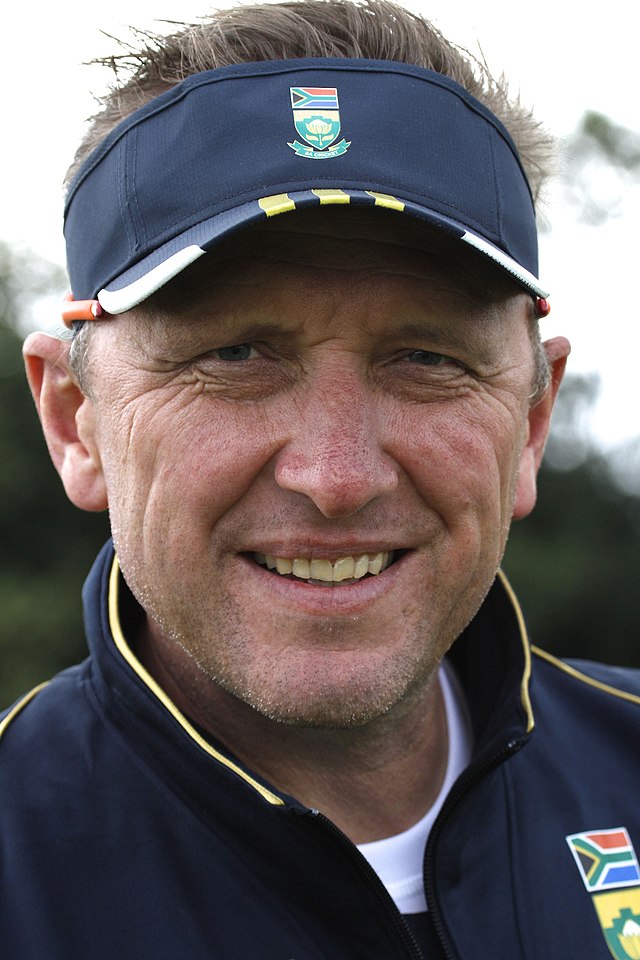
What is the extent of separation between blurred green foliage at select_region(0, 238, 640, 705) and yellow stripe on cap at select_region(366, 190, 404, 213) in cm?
877

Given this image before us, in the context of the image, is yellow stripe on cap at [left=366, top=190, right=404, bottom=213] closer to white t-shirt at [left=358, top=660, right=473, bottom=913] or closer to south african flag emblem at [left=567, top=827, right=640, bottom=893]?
white t-shirt at [left=358, top=660, right=473, bottom=913]

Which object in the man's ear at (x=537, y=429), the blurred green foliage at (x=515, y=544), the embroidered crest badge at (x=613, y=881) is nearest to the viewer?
the embroidered crest badge at (x=613, y=881)

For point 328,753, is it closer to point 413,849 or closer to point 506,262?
point 413,849

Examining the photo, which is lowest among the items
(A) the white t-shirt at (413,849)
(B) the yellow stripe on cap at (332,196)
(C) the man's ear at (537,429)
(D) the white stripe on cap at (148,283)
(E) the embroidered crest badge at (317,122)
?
(A) the white t-shirt at (413,849)

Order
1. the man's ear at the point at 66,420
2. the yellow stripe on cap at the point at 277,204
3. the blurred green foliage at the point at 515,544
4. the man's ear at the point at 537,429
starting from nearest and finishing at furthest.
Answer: the yellow stripe on cap at the point at 277,204 < the man's ear at the point at 66,420 < the man's ear at the point at 537,429 < the blurred green foliage at the point at 515,544

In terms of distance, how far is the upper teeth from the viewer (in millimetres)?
1935

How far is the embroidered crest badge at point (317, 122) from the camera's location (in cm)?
181

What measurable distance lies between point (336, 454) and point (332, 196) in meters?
0.43

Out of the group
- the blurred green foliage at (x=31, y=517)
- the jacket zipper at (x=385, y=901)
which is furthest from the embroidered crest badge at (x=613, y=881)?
the blurred green foliage at (x=31, y=517)

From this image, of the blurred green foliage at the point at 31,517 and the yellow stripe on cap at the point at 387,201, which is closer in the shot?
the yellow stripe on cap at the point at 387,201

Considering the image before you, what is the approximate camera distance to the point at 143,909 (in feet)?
5.81

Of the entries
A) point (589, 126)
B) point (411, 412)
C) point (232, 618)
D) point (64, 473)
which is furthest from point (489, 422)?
point (589, 126)

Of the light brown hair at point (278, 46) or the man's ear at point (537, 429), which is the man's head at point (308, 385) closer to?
the light brown hair at point (278, 46)

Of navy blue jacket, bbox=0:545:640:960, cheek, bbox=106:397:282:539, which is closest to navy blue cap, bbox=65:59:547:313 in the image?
cheek, bbox=106:397:282:539
